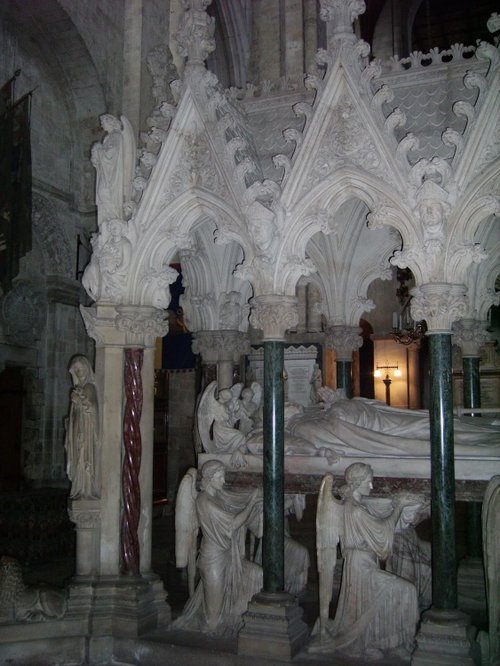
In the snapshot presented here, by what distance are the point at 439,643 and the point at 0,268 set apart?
8006 mm

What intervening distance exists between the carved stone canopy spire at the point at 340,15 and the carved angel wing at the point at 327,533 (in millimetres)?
3695

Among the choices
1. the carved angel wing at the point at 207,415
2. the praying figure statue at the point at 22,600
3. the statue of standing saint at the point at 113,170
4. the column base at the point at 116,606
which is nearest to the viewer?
the praying figure statue at the point at 22,600

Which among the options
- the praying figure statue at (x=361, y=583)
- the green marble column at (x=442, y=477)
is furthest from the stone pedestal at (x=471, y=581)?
the green marble column at (x=442, y=477)

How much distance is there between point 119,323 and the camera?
21.2 ft

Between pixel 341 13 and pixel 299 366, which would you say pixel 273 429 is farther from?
pixel 299 366

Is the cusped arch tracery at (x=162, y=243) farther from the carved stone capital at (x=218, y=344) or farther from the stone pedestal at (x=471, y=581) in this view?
the stone pedestal at (x=471, y=581)

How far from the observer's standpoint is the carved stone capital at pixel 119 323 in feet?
21.2

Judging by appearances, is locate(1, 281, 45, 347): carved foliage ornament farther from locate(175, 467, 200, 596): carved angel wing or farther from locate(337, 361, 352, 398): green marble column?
locate(175, 467, 200, 596): carved angel wing

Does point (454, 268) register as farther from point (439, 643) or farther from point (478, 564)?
point (478, 564)

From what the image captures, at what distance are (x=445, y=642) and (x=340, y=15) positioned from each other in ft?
16.6

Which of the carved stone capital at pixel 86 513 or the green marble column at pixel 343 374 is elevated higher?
the green marble column at pixel 343 374

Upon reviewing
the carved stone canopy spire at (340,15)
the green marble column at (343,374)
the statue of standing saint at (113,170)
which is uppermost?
the carved stone canopy spire at (340,15)

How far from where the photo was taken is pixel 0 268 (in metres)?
10.3

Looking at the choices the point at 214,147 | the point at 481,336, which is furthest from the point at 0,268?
the point at 481,336
